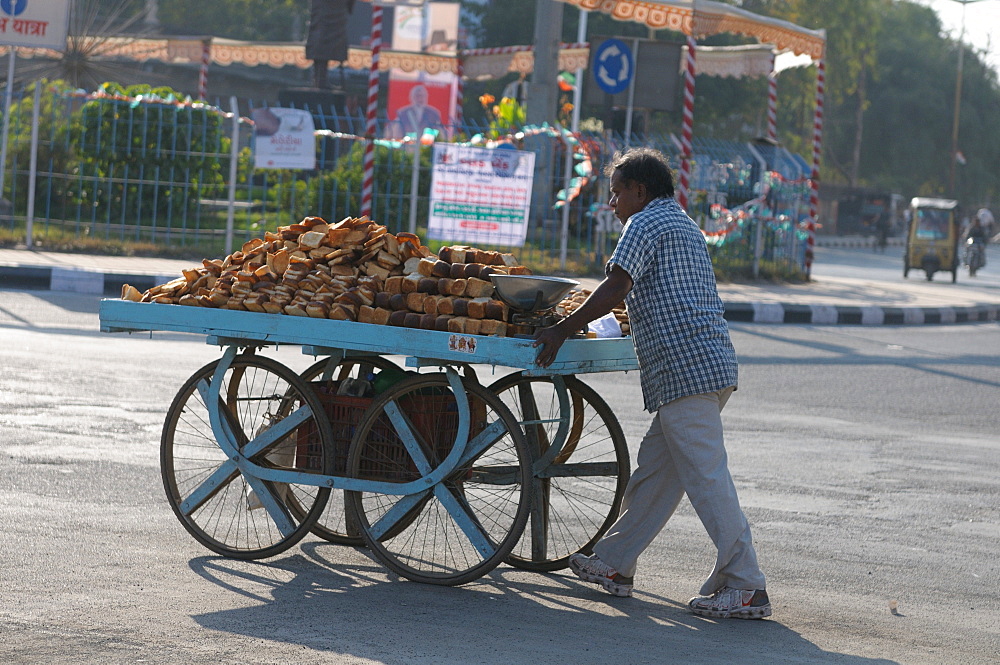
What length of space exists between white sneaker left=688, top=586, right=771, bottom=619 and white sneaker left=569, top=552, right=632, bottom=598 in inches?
11.1

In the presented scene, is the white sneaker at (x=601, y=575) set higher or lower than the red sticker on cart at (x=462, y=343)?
lower

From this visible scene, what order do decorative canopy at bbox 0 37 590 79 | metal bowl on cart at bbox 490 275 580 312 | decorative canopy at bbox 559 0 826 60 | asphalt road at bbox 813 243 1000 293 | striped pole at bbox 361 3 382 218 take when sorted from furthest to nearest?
asphalt road at bbox 813 243 1000 293
decorative canopy at bbox 0 37 590 79
decorative canopy at bbox 559 0 826 60
striped pole at bbox 361 3 382 218
metal bowl on cart at bbox 490 275 580 312

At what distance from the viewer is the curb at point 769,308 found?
1325 cm

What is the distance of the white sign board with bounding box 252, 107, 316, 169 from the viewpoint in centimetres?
1508

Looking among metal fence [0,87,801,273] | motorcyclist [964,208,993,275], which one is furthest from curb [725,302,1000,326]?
motorcyclist [964,208,993,275]

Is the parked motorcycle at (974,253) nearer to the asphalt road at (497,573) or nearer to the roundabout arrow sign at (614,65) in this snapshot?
the roundabout arrow sign at (614,65)

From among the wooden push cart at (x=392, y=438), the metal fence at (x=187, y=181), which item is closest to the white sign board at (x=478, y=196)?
the metal fence at (x=187, y=181)

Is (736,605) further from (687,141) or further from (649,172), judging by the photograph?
(687,141)

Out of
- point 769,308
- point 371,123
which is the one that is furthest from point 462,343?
point 769,308

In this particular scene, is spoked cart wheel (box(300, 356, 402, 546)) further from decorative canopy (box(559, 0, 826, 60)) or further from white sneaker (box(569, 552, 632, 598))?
decorative canopy (box(559, 0, 826, 60))

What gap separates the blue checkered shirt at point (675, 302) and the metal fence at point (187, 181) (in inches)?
451

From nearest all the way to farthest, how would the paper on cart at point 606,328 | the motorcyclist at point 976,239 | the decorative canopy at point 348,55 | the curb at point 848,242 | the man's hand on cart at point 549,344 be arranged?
the man's hand on cart at point 549,344
the paper on cart at point 606,328
the decorative canopy at point 348,55
the motorcyclist at point 976,239
the curb at point 848,242

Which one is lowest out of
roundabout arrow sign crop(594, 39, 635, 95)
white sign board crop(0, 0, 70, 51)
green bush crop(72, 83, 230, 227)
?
green bush crop(72, 83, 230, 227)

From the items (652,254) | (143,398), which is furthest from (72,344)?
(652,254)
